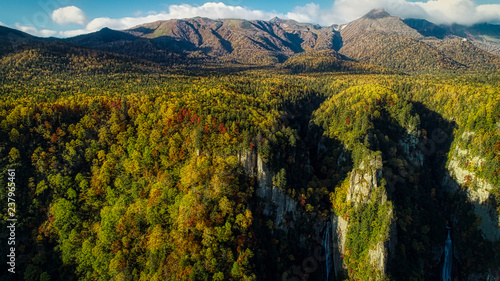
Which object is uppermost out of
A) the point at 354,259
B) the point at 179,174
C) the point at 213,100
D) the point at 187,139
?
the point at 213,100

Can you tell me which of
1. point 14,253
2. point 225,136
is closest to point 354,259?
point 225,136

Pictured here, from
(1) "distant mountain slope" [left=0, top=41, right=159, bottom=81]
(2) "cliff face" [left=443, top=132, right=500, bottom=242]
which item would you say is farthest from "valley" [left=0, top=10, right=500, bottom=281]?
(1) "distant mountain slope" [left=0, top=41, right=159, bottom=81]

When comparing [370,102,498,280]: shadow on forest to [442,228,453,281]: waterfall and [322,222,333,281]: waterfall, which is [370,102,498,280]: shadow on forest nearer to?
[442,228,453,281]: waterfall

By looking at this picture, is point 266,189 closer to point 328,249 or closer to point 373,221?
point 328,249

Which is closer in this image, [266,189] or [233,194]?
[233,194]

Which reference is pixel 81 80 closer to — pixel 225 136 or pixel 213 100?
pixel 213 100

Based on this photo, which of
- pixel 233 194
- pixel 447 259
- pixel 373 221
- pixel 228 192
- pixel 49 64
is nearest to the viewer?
pixel 228 192

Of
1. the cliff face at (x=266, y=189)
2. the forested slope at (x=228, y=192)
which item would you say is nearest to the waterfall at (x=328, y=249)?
the forested slope at (x=228, y=192)

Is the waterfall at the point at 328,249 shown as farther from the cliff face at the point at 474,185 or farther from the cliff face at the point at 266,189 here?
the cliff face at the point at 474,185

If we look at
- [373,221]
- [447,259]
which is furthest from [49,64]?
[447,259]

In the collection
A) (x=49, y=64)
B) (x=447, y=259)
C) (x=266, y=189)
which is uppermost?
(x=49, y=64)

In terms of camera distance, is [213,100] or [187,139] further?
[213,100]
